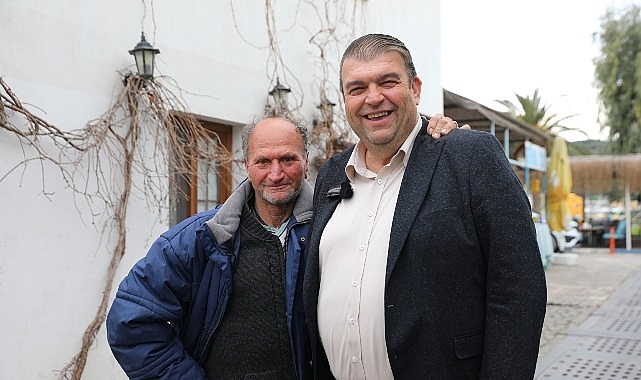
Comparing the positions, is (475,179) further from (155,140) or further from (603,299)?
(603,299)

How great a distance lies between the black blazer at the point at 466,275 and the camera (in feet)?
6.17

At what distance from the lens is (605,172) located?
20781 mm

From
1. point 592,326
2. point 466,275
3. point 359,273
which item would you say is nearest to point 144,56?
point 359,273

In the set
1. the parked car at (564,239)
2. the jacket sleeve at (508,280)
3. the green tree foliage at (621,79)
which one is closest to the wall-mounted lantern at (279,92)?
the jacket sleeve at (508,280)

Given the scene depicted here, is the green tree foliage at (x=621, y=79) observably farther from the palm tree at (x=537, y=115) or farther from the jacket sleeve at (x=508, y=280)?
the jacket sleeve at (x=508, y=280)

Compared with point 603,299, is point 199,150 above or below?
above

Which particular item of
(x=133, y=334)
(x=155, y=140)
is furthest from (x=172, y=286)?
(x=155, y=140)

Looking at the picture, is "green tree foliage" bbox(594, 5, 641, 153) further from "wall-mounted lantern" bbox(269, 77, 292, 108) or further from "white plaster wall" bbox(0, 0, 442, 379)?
"white plaster wall" bbox(0, 0, 442, 379)

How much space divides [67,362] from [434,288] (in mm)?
3278

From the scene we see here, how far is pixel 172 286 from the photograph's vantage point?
2.27m

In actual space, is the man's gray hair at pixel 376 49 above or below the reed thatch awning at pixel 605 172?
below

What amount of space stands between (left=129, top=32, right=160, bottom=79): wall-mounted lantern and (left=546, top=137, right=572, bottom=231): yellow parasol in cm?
1303

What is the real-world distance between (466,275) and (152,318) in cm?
106

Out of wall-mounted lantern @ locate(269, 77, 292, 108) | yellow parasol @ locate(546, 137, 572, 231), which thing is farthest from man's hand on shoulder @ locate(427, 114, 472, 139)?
yellow parasol @ locate(546, 137, 572, 231)
